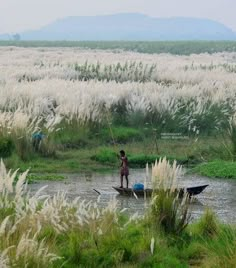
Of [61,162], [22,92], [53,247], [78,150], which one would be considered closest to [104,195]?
[61,162]

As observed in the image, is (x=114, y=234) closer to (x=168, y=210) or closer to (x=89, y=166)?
(x=168, y=210)

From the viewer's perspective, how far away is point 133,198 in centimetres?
1354

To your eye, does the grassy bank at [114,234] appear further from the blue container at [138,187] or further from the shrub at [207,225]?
the blue container at [138,187]

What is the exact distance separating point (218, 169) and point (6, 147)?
484 centimetres

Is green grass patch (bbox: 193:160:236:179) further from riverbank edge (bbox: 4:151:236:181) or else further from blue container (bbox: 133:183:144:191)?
blue container (bbox: 133:183:144:191)

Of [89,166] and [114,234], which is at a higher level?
[114,234]

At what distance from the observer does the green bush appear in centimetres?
1695

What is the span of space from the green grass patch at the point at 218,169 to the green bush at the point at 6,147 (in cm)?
424

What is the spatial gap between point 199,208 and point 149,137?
7989 millimetres

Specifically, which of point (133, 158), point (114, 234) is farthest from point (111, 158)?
point (114, 234)

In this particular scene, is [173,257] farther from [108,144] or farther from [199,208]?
[108,144]

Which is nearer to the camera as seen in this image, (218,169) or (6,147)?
(218,169)

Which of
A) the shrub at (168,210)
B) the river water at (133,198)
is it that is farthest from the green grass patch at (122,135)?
the shrub at (168,210)

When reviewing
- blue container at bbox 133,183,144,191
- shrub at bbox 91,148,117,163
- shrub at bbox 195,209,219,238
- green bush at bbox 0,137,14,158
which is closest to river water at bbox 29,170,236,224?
blue container at bbox 133,183,144,191
